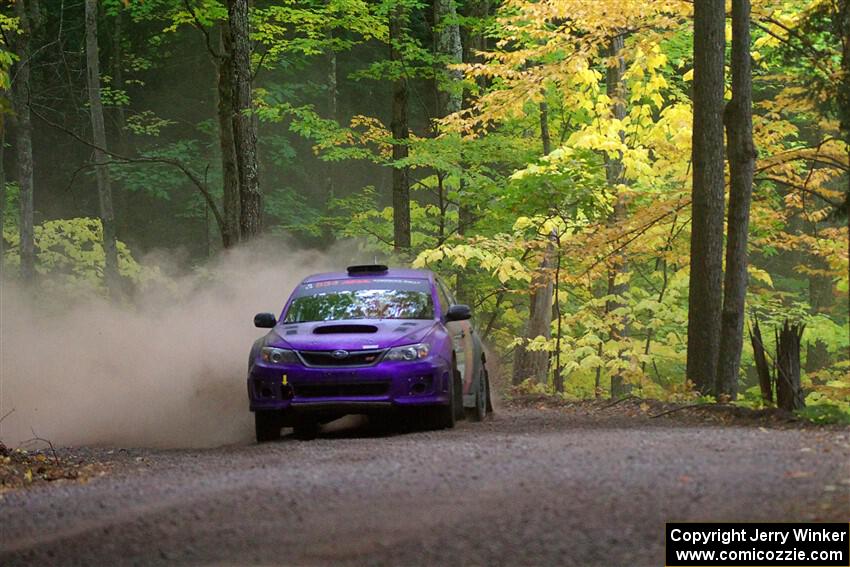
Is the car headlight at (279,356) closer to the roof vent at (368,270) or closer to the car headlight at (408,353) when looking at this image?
the car headlight at (408,353)

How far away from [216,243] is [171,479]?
40.7 meters

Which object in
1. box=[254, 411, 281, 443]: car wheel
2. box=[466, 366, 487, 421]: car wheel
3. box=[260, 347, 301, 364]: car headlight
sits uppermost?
box=[260, 347, 301, 364]: car headlight

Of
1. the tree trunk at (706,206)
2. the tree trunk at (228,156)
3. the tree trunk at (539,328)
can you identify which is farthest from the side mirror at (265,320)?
the tree trunk at (539,328)

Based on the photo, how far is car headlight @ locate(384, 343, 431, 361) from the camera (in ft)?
42.0

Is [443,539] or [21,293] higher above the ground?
[443,539]

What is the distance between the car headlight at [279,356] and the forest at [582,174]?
3.69m

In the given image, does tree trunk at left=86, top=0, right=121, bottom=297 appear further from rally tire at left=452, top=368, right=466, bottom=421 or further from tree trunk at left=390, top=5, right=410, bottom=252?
rally tire at left=452, top=368, right=466, bottom=421

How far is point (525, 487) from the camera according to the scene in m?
7.95

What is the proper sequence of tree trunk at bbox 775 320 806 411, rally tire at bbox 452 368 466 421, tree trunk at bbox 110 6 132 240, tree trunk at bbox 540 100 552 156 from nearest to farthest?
tree trunk at bbox 775 320 806 411 < rally tire at bbox 452 368 466 421 < tree trunk at bbox 540 100 552 156 < tree trunk at bbox 110 6 132 240

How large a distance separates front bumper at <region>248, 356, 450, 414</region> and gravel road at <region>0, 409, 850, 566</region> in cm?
160

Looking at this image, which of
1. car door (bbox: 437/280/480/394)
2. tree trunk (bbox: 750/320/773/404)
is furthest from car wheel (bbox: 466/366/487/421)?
tree trunk (bbox: 750/320/773/404)

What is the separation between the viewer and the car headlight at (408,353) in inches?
504

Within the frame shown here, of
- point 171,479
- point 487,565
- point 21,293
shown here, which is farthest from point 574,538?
point 21,293

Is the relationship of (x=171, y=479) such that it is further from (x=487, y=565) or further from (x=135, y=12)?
(x=135, y=12)
